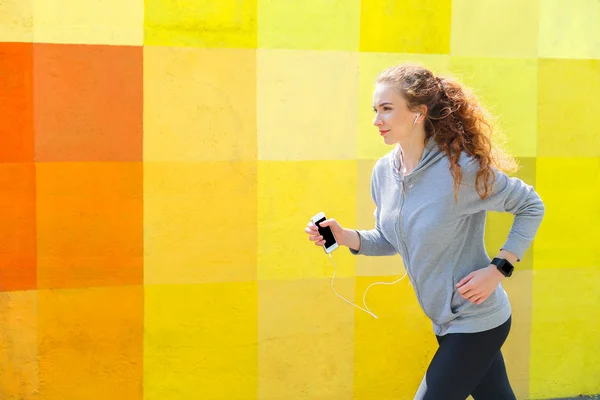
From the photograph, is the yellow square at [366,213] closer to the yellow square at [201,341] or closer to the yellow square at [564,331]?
the yellow square at [201,341]

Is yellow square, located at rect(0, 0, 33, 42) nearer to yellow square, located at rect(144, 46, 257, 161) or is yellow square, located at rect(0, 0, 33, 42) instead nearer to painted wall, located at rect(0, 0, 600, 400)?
painted wall, located at rect(0, 0, 600, 400)

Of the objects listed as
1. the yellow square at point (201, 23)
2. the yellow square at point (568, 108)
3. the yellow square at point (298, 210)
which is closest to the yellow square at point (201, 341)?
the yellow square at point (298, 210)

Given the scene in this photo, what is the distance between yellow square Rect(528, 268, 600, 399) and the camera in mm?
4754

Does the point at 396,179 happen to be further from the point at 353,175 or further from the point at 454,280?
the point at 353,175

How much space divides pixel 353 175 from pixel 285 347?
1.04 metres

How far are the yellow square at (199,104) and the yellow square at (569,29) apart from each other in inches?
69.3

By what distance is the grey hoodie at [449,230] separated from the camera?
308 centimetres

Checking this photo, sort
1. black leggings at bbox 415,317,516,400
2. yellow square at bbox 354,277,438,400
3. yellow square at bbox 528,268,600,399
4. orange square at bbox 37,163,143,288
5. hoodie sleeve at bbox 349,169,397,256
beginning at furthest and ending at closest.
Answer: yellow square at bbox 528,268,600,399 < yellow square at bbox 354,277,438,400 < orange square at bbox 37,163,143,288 < hoodie sleeve at bbox 349,169,397,256 < black leggings at bbox 415,317,516,400

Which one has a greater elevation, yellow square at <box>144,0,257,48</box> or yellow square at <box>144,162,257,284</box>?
yellow square at <box>144,0,257,48</box>

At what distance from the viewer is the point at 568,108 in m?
4.71

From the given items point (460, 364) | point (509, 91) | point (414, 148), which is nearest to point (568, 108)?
point (509, 91)

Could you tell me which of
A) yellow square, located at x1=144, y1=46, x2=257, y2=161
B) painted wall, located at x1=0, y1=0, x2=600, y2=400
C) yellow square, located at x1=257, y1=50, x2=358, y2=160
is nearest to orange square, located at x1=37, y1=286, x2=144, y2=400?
painted wall, located at x1=0, y1=0, x2=600, y2=400

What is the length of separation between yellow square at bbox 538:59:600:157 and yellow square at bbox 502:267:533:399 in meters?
0.77

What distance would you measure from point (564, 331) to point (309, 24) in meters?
2.40
